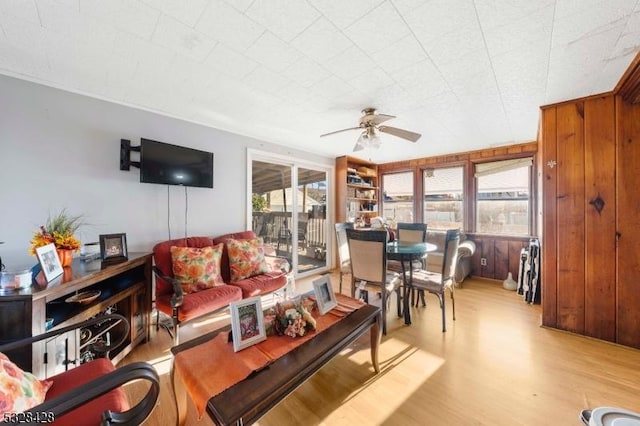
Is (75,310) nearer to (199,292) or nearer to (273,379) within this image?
(199,292)

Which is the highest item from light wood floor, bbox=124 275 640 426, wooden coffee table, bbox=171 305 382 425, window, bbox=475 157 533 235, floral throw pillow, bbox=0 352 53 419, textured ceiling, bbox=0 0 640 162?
textured ceiling, bbox=0 0 640 162

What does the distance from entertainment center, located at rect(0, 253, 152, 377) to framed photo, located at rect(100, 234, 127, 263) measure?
66mm

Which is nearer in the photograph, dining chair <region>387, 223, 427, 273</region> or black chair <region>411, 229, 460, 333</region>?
black chair <region>411, 229, 460, 333</region>

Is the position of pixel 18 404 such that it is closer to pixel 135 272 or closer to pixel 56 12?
pixel 135 272

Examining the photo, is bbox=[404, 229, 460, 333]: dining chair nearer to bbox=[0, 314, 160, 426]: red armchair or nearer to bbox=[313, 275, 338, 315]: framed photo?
bbox=[313, 275, 338, 315]: framed photo

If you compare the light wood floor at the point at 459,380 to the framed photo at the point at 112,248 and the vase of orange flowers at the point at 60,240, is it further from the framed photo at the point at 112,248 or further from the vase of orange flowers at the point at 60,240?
the vase of orange flowers at the point at 60,240

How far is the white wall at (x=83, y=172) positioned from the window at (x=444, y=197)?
4120mm

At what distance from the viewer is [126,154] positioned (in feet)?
8.02

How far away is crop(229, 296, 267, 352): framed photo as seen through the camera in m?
1.33

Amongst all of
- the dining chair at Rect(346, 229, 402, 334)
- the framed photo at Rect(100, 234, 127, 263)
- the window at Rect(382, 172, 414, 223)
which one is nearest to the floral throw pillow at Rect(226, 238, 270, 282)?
the framed photo at Rect(100, 234, 127, 263)

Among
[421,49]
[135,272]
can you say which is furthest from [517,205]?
[135,272]

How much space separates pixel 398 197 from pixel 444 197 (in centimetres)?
96

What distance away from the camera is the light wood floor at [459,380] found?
1.49 m

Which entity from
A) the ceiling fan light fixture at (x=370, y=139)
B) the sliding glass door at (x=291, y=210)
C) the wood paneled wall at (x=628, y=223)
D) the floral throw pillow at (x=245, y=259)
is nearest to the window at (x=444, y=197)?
the sliding glass door at (x=291, y=210)
